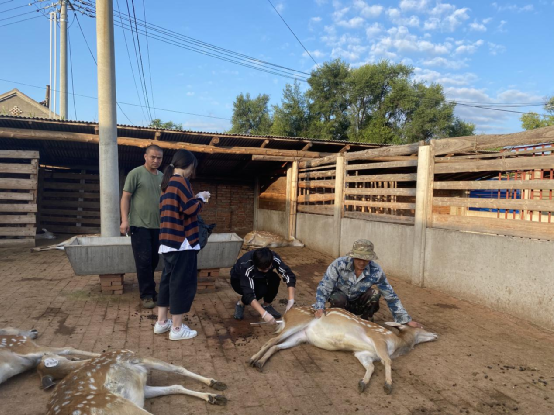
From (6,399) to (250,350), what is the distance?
1858mm

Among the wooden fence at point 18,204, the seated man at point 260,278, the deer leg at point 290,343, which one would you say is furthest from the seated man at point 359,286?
the wooden fence at point 18,204

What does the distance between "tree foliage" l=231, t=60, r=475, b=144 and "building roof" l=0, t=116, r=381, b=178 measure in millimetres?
16760

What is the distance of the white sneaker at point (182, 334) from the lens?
374 cm

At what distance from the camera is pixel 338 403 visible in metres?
2.73

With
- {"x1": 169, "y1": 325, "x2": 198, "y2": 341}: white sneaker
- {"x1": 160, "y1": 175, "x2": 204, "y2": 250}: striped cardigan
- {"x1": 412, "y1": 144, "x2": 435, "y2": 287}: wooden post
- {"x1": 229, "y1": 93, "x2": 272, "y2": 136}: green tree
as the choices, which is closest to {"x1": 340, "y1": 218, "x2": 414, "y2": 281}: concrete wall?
{"x1": 412, "y1": 144, "x2": 435, "y2": 287}: wooden post

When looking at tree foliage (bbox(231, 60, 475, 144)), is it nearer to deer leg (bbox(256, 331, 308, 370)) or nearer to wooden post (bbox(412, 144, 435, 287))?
wooden post (bbox(412, 144, 435, 287))

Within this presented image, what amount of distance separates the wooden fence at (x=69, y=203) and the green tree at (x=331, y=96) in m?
19.9

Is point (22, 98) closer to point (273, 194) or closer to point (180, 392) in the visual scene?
point (273, 194)

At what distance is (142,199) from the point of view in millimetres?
4746

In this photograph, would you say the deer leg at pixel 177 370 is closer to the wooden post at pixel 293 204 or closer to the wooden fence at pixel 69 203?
the wooden post at pixel 293 204

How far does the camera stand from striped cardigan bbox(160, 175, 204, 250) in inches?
143

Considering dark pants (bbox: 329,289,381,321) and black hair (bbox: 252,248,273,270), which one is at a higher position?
black hair (bbox: 252,248,273,270)

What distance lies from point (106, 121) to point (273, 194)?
21.3ft

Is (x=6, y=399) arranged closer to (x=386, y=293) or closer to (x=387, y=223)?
(x=386, y=293)
